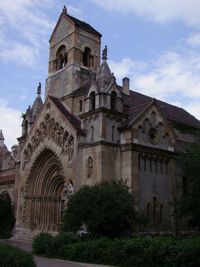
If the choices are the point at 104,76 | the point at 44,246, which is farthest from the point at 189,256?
the point at 104,76

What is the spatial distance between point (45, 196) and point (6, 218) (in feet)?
17.7

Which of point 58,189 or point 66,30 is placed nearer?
point 58,189

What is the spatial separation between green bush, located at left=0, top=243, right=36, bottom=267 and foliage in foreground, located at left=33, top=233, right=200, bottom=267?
6.99 metres

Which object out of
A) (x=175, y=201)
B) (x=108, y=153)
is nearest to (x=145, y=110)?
(x=108, y=153)

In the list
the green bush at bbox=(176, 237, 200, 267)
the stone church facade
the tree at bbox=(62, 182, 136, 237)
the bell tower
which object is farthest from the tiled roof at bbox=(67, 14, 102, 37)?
the green bush at bbox=(176, 237, 200, 267)

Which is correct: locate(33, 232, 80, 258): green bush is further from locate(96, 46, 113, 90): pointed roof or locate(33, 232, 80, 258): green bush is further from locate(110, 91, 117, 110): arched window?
locate(96, 46, 113, 90): pointed roof

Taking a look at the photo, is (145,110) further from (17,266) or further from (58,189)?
(17,266)

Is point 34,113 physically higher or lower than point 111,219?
higher

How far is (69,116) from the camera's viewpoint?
37156 millimetres

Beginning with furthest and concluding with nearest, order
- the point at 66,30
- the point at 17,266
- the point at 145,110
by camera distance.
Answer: the point at 66,30, the point at 145,110, the point at 17,266

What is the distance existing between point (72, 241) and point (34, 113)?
74.5ft

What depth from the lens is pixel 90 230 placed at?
2567cm

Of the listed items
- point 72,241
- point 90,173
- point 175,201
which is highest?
point 90,173

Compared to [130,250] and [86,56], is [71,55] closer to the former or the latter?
[86,56]
